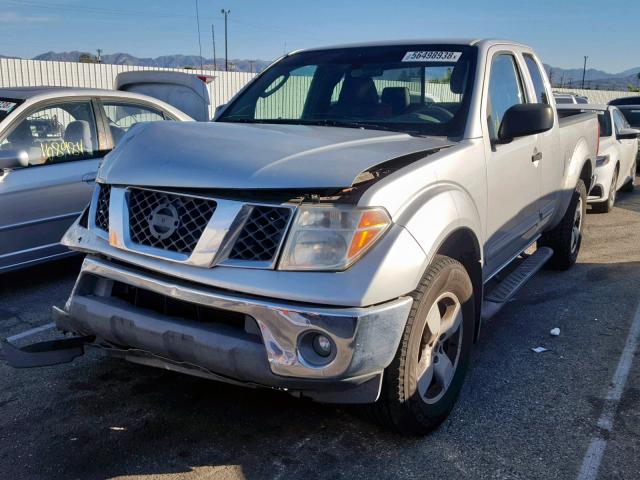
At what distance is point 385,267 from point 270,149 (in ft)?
2.56

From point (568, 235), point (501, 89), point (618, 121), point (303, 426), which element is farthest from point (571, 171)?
point (618, 121)

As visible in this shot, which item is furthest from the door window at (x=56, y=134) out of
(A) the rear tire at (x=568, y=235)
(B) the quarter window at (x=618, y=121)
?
(B) the quarter window at (x=618, y=121)

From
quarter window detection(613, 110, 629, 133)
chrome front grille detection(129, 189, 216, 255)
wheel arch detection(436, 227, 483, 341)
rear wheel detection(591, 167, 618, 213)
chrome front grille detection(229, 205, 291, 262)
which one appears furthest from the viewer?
quarter window detection(613, 110, 629, 133)

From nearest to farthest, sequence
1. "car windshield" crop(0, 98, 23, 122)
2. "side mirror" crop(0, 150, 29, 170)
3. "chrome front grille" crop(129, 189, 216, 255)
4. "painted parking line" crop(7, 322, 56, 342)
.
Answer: "chrome front grille" crop(129, 189, 216, 255)
"painted parking line" crop(7, 322, 56, 342)
"side mirror" crop(0, 150, 29, 170)
"car windshield" crop(0, 98, 23, 122)

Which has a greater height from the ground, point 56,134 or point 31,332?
point 56,134

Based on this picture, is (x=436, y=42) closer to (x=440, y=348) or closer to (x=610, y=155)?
(x=440, y=348)

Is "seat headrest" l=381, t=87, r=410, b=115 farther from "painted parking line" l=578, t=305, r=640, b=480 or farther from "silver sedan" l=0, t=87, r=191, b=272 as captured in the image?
"silver sedan" l=0, t=87, r=191, b=272

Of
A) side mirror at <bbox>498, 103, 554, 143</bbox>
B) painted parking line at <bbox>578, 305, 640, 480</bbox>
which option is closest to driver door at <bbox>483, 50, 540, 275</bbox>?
side mirror at <bbox>498, 103, 554, 143</bbox>

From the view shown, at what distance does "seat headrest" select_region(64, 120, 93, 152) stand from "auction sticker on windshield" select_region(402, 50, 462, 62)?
320 centimetres

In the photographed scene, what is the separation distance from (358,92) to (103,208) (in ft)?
6.04

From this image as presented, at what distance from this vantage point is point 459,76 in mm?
3939

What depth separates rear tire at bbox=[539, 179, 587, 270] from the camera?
5.91 meters

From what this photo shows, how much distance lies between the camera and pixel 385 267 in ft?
8.29

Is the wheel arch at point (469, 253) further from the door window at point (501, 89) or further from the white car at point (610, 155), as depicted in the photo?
the white car at point (610, 155)
